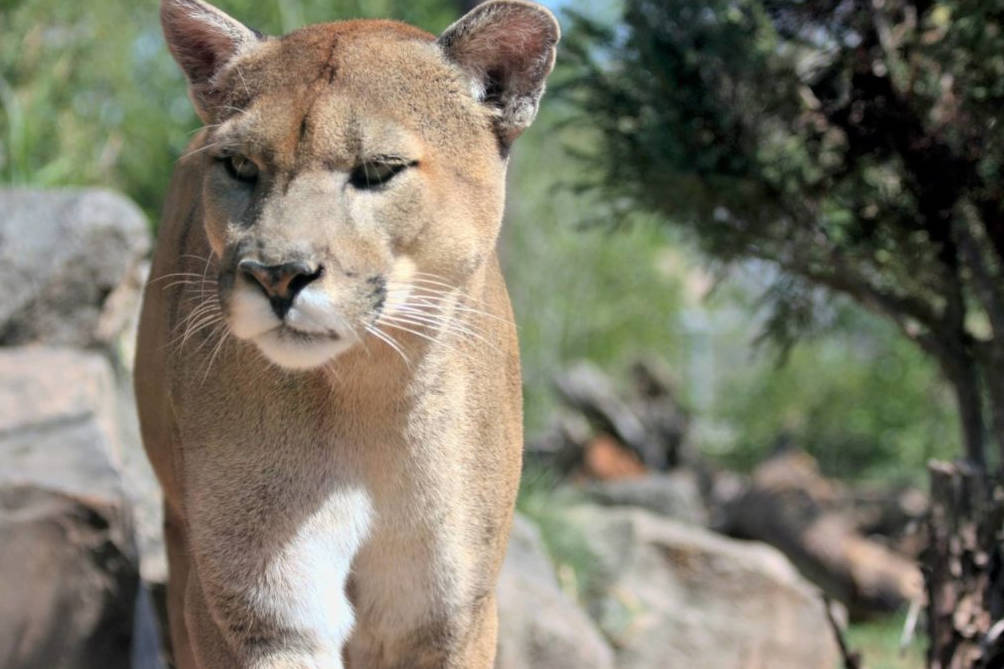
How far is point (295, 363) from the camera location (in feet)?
11.1

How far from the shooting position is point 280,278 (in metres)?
3.19

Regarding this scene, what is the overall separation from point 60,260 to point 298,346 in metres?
4.30

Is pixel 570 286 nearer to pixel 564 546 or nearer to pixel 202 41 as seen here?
pixel 564 546

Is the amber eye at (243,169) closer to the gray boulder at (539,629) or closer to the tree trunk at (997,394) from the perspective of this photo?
the gray boulder at (539,629)

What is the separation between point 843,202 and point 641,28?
137 centimetres

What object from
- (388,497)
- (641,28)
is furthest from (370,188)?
(641,28)

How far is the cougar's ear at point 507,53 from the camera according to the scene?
3.79 meters

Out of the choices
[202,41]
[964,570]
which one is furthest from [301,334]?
[964,570]

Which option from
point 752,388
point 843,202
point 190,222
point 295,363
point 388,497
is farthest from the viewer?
point 752,388

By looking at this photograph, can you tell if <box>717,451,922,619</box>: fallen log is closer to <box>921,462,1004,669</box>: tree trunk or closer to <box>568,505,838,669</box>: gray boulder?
<box>568,505,838,669</box>: gray boulder

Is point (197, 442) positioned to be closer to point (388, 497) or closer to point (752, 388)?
point (388, 497)

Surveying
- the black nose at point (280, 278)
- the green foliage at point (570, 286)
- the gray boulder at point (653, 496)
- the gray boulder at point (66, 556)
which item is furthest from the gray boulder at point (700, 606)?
the green foliage at point (570, 286)

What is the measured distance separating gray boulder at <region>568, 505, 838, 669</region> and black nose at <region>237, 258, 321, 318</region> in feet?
16.5

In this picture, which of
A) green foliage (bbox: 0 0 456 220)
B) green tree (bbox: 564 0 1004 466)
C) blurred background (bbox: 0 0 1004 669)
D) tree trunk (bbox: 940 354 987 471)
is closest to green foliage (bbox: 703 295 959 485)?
blurred background (bbox: 0 0 1004 669)
